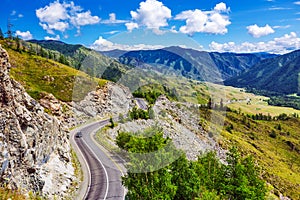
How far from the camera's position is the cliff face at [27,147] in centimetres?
2333

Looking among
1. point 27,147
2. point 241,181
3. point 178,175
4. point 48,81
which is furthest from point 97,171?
point 48,81

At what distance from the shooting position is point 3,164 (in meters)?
20.8

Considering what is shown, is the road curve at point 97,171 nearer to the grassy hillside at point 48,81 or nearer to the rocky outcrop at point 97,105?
the rocky outcrop at point 97,105

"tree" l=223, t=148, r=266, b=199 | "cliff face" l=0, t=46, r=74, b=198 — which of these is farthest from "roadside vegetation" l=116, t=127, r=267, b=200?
"cliff face" l=0, t=46, r=74, b=198

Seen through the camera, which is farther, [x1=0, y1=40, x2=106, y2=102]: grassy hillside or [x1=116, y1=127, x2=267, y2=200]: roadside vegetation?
[x1=0, y1=40, x2=106, y2=102]: grassy hillside

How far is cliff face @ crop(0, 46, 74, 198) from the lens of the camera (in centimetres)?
2333

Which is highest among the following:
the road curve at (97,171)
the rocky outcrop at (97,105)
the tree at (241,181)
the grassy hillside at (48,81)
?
the grassy hillside at (48,81)

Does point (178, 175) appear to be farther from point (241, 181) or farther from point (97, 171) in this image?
point (97, 171)

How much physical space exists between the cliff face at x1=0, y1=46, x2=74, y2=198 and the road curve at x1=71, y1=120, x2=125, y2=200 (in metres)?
2.92

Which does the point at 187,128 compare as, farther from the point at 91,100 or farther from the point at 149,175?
the point at 149,175

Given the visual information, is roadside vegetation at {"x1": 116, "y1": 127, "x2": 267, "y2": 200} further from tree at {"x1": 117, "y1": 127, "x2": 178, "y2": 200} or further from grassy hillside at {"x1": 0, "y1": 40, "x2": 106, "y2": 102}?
grassy hillside at {"x1": 0, "y1": 40, "x2": 106, "y2": 102}

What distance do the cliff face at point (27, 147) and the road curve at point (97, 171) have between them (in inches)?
115

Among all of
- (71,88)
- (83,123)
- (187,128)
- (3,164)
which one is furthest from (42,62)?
(3,164)

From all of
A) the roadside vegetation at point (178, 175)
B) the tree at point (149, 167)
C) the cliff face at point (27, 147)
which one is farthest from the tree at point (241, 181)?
the cliff face at point (27, 147)
